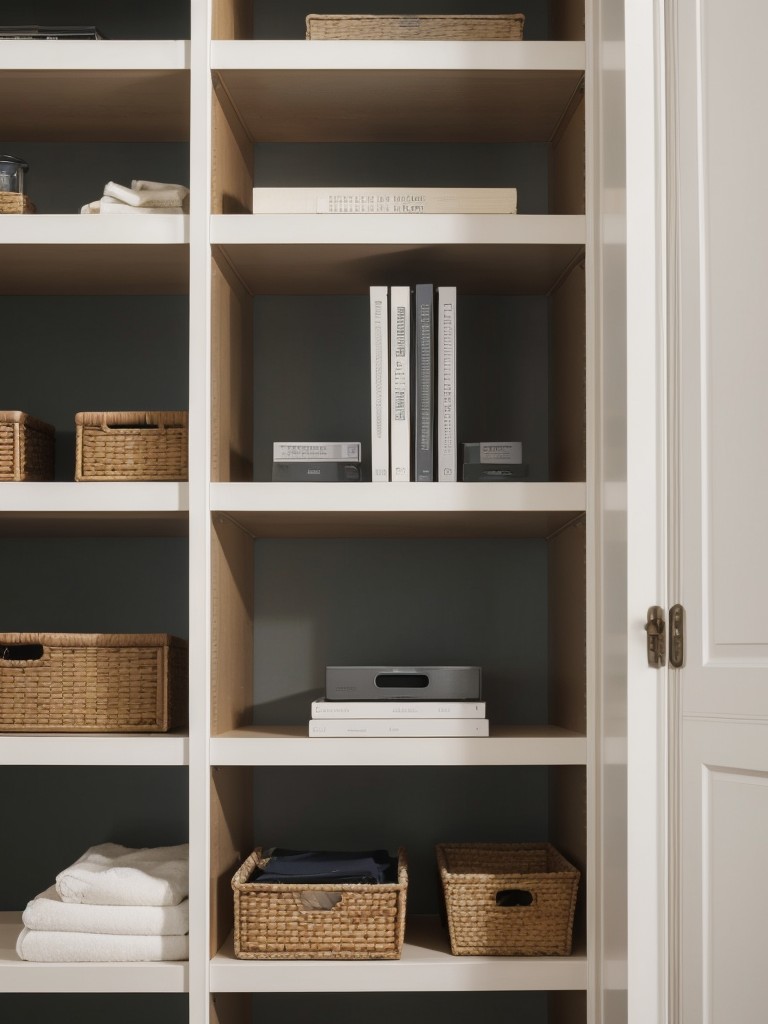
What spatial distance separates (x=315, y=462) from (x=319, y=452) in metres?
0.02

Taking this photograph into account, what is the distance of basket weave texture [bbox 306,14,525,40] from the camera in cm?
171

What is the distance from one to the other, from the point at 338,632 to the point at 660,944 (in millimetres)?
816

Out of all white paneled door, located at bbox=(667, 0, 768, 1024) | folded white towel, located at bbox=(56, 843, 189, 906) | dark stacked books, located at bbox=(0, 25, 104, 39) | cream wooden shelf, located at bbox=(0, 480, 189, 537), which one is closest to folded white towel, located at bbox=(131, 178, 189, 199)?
dark stacked books, located at bbox=(0, 25, 104, 39)

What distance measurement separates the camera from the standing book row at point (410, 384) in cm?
167

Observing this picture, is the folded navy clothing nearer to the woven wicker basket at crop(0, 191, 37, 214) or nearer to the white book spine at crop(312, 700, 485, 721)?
the white book spine at crop(312, 700, 485, 721)

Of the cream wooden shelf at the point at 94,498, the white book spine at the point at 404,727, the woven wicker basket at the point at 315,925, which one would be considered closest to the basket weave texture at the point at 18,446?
the cream wooden shelf at the point at 94,498

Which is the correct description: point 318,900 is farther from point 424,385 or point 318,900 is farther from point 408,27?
point 408,27

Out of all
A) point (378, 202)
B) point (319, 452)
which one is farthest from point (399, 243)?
point (319, 452)

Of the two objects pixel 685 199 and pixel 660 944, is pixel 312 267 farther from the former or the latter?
pixel 660 944

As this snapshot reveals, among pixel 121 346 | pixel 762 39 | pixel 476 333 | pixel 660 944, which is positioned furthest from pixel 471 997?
pixel 762 39

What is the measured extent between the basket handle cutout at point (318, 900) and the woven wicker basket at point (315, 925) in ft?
0.06

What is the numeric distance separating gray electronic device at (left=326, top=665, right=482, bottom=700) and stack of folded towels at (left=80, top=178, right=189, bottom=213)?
0.79m

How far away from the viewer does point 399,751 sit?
1607mm

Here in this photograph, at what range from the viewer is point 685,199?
143 cm
